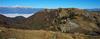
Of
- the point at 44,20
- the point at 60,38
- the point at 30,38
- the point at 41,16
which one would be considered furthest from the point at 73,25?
the point at 41,16

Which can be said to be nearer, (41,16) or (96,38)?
(96,38)

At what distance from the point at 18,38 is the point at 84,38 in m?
15.0

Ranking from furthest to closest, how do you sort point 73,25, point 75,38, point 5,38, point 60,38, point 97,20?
point 97,20
point 73,25
point 75,38
point 60,38
point 5,38

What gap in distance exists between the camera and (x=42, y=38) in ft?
56.8

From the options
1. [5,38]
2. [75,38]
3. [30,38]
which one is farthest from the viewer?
[75,38]

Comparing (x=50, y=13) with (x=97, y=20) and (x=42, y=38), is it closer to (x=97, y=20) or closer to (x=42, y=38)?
(x=97, y=20)

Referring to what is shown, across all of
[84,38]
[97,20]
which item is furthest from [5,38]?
[97,20]

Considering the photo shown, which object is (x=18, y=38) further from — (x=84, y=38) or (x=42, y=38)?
(x=84, y=38)

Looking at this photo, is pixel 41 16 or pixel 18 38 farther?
pixel 41 16

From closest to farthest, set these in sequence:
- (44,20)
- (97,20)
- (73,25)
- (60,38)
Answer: (60,38)
(73,25)
(97,20)
(44,20)

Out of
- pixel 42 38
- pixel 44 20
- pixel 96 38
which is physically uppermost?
pixel 42 38

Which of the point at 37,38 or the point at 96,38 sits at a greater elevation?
the point at 37,38

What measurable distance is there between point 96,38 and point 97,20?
218ft

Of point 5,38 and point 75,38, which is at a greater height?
point 5,38
